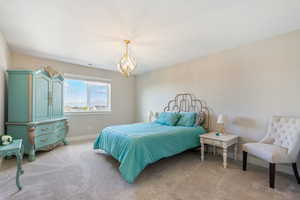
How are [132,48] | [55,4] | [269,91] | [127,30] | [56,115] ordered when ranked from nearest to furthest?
[55,4] < [127,30] < [269,91] < [132,48] < [56,115]

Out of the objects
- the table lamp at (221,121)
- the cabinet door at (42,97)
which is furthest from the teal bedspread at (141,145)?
the cabinet door at (42,97)

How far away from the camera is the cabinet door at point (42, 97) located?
3223mm

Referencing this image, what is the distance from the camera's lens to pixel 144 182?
87.7 inches

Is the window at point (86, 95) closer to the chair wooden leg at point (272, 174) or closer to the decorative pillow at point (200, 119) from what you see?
the decorative pillow at point (200, 119)

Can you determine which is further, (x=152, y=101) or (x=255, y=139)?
(x=152, y=101)

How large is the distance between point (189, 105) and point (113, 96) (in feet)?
9.82

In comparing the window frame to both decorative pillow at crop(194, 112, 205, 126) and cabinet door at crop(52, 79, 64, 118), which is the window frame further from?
decorative pillow at crop(194, 112, 205, 126)

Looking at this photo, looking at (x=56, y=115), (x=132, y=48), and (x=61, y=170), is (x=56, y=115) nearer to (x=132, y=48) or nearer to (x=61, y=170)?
(x=61, y=170)

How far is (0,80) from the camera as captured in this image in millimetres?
2781

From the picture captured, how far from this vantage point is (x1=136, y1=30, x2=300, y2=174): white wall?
257 cm

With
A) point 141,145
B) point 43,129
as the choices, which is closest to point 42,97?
point 43,129

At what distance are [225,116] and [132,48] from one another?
2767mm

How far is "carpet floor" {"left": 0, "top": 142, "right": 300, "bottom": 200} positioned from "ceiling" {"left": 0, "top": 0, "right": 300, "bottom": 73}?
2540 millimetres

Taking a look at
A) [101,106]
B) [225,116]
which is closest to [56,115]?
[101,106]
